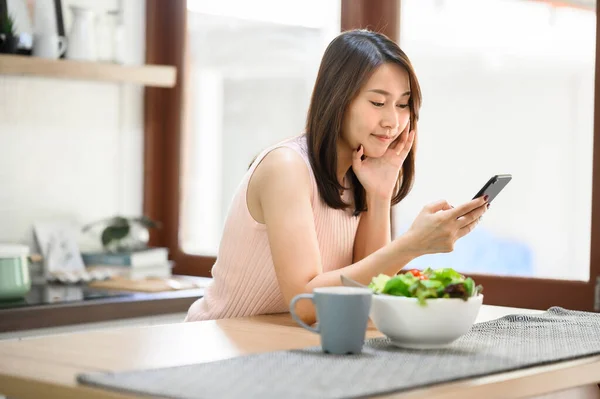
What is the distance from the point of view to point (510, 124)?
298cm

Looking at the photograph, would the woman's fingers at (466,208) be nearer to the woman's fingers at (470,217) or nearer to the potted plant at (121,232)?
the woman's fingers at (470,217)

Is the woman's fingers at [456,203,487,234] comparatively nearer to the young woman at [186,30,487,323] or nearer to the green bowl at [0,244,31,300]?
the young woman at [186,30,487,323]

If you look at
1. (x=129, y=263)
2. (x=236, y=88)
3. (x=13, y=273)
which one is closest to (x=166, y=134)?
(x=236, y=88)

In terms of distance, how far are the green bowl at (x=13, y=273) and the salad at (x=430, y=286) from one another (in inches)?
63.2

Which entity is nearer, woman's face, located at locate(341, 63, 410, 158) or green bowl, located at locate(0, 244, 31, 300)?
woman's face, located at locate(341, 63, 410, 158)

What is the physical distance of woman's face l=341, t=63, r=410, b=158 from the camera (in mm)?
2215

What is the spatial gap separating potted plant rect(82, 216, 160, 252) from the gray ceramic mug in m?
2.19

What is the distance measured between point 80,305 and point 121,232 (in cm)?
76

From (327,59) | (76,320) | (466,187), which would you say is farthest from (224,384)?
(466,187)

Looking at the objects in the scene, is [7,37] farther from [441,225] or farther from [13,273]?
[441,225]

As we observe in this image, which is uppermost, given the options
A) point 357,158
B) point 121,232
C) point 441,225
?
point 357,158

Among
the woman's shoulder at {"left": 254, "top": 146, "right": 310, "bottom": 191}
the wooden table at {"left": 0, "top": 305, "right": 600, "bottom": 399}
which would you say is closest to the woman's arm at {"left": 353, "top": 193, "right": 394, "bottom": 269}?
the woman's shoulder at {"left": 254, "top": 146, "right": 310, "bottom": 191}

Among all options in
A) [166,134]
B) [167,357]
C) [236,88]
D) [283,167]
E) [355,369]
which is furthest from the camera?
[166,134]

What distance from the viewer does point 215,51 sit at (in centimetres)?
379
